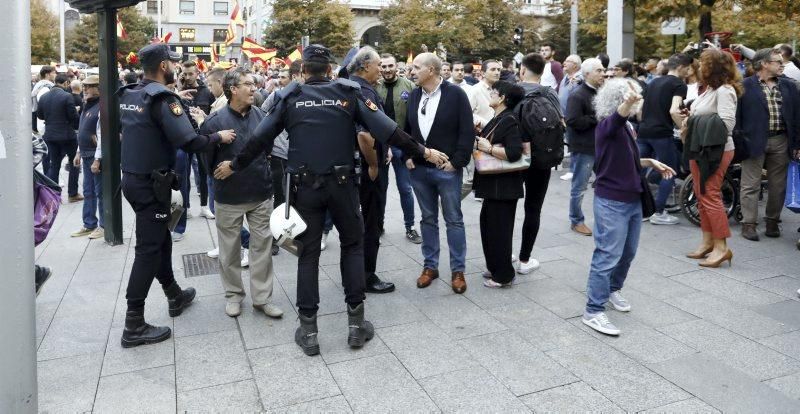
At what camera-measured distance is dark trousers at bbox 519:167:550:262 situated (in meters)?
6.09

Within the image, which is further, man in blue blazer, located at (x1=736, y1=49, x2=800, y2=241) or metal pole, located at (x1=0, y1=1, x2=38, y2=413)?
man in blue blazer, located at (x1=736, y1=49, x2=800, y2=241)

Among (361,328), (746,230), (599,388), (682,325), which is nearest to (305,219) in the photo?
(361,328)

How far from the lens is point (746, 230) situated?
743 centimetres

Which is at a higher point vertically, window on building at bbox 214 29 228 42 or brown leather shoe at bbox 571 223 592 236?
window on building at bbox 214 29 228 42

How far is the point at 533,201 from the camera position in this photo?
616 centimetres

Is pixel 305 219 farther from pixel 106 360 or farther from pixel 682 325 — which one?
pixel 682 325

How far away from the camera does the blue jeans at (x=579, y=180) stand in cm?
775

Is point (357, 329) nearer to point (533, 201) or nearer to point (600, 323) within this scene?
point (600, 323)

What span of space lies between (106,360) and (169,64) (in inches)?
81.0

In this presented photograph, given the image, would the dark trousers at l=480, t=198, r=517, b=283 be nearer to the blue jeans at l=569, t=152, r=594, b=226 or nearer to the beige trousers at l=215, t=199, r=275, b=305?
the beige trousers at l=215, t=199, r=275, b=305

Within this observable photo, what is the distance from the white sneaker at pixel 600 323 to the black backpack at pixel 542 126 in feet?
4.92

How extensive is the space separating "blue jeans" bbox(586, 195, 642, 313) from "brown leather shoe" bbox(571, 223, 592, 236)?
2.81 metres

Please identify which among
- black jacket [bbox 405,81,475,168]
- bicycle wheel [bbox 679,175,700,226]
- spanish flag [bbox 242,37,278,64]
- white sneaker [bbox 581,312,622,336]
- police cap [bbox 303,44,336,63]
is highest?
spanish flag [bbox 242,37,278,64]

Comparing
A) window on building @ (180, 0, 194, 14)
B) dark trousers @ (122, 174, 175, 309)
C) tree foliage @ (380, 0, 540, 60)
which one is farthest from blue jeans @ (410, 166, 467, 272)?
window on building @ (180, 0, 194, 14)
